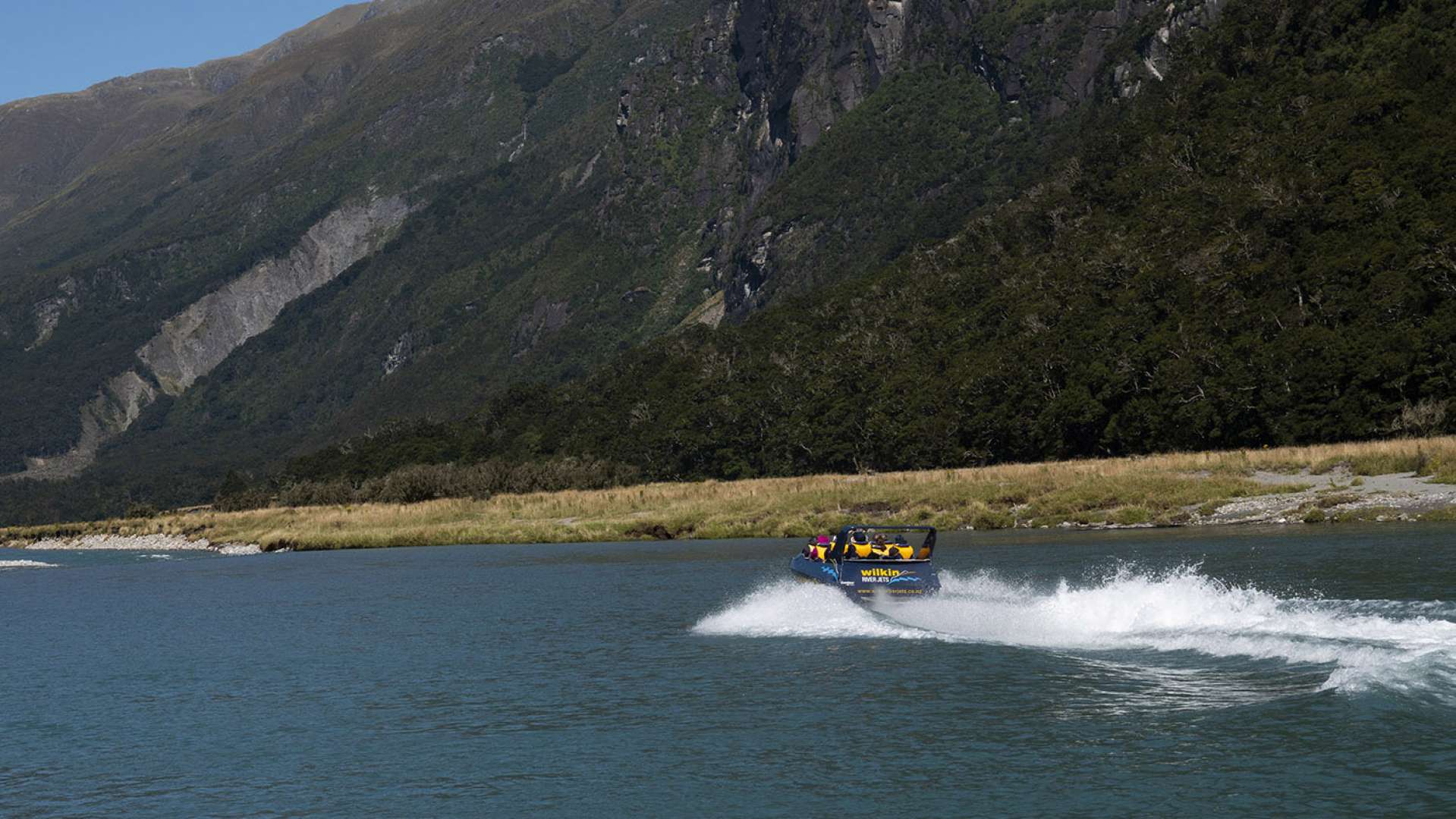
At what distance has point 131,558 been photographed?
122 m

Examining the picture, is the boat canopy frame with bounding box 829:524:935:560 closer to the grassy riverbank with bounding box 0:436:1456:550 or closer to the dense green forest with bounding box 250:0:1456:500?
the grassy riverbank with bounding box 0:436:1456:550

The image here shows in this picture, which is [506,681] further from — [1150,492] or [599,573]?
[1150,492]

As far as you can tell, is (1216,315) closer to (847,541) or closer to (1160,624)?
(847,541)

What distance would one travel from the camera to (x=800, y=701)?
108 feet

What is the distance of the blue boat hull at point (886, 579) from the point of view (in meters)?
45.3

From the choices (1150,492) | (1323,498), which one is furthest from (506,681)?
(1150,492)

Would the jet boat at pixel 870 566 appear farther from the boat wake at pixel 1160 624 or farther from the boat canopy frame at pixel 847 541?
the boat wake at pixel 1160 624

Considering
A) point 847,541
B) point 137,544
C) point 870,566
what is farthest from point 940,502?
point 137,544

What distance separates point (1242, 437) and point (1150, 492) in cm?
2996

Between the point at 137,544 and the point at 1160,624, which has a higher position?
the point at 137,544

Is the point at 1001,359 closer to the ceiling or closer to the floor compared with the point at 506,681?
closer to the ceiling

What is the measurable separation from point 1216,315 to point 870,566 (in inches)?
3644

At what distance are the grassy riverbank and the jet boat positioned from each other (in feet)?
96.6

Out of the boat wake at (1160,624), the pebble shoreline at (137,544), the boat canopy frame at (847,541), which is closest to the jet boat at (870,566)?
the boat canopy frame at (847,541)
